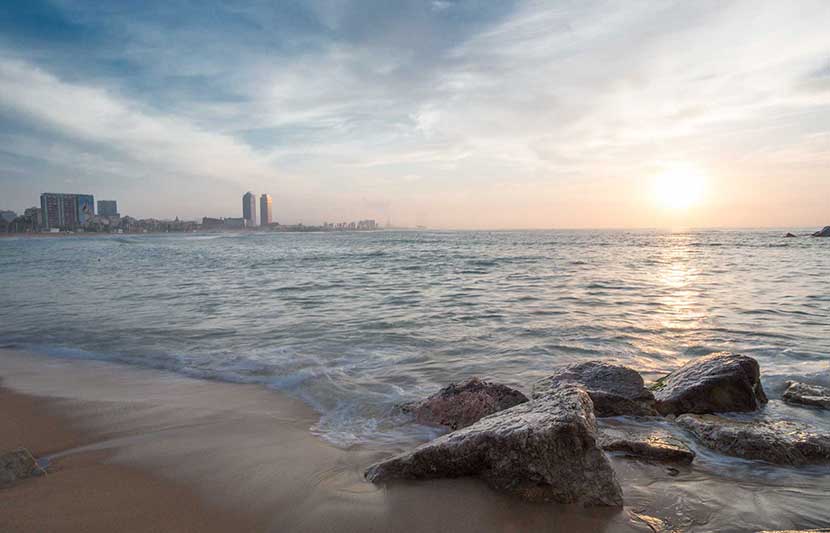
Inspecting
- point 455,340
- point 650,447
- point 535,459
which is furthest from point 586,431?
point 455,340

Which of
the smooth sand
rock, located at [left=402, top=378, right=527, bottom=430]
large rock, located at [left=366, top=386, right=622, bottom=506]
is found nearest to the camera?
the smooth sand

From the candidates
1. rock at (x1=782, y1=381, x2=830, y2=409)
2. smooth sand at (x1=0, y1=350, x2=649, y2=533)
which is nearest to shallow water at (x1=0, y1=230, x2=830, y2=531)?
rock at (x1=782, y1=381, x2=830, y2=409)

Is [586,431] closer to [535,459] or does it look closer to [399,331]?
[535,459]

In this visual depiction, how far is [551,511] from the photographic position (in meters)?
2.88

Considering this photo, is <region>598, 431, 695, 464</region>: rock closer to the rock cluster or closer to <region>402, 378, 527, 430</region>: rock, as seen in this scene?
the rock cluster

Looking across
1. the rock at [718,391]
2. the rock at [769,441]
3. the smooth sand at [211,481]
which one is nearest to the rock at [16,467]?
the smooth sand at [211,481]

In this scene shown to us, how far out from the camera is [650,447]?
3703 mm

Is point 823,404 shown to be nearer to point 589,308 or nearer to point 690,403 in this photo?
point 690,403

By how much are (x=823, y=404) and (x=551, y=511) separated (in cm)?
392

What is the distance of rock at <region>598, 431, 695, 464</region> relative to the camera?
365cm

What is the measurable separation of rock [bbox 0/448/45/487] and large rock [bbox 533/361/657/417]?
406 centimetres

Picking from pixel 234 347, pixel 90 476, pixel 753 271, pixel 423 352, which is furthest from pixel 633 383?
pixel 753 271

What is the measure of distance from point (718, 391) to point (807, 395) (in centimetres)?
115

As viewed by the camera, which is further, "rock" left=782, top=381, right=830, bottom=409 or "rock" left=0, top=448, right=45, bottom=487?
"rock" left=782, top=381, right=830, bottom=409
